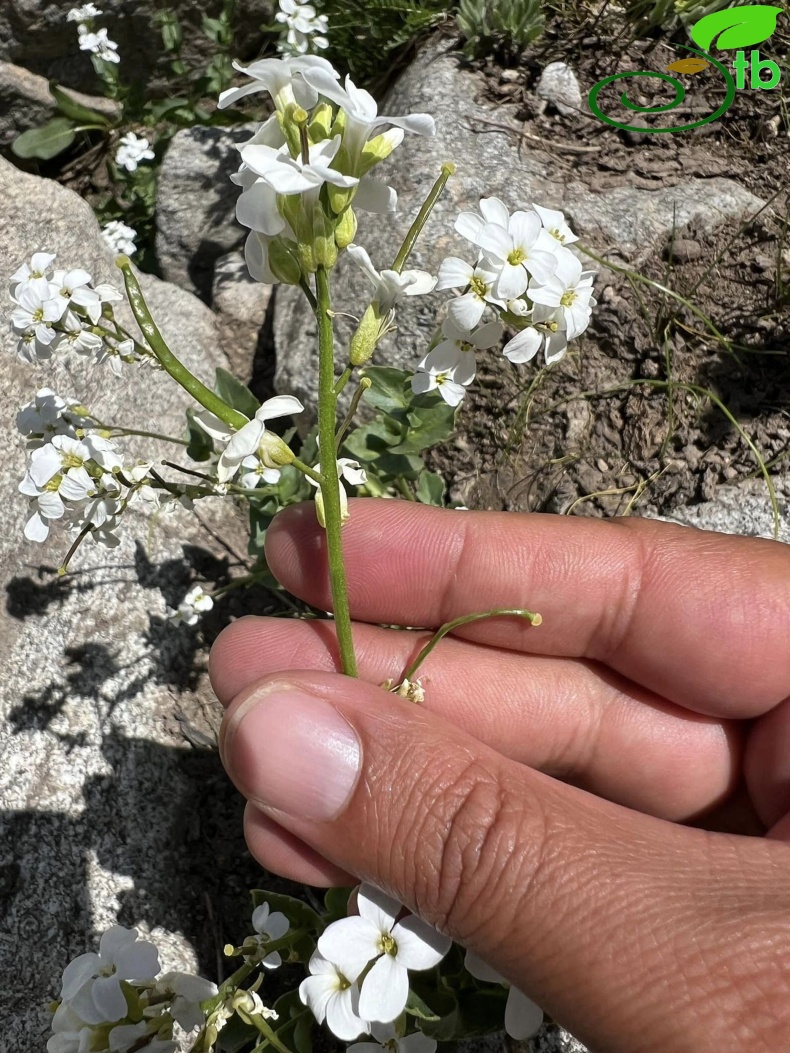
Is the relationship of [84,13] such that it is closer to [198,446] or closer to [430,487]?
[198,446]

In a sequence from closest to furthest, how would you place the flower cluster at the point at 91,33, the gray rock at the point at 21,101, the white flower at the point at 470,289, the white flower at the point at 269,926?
the white flower at the point at 470,289, the white flower at the point at 269,926, the flower cluster at the point at 91,33, the gray rock at the point at 21,101

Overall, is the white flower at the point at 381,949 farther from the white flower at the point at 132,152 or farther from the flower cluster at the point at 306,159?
the white flower at the point at 132,152

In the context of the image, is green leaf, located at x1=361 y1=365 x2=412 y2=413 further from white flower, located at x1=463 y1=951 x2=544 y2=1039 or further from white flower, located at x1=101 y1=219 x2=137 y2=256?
white flower, located at x1=101 y1=219 x2=137 y2=256

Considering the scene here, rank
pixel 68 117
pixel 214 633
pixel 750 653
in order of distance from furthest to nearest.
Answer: pixel 68 117, pixel 214 633, pixel 750 653

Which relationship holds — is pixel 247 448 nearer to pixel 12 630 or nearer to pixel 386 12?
pixel 12 630

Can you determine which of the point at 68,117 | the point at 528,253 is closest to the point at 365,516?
the point at 528,253

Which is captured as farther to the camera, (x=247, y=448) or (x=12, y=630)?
(x=12, y=630)

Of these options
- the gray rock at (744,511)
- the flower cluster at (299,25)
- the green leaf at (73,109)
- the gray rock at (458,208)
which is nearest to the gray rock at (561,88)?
the gray rock at (458,208)

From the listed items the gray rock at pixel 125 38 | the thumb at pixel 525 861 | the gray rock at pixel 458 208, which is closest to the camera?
the thumb at pixel 525 861
